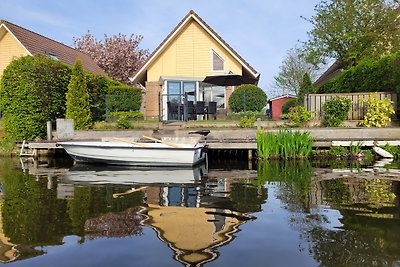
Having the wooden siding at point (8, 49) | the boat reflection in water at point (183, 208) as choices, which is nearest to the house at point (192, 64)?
the wooden siding at point (8, 49)

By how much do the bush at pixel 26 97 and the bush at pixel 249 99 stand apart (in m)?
9.46

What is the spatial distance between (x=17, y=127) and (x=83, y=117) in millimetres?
3135

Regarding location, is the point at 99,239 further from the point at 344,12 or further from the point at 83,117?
the point at 344,12

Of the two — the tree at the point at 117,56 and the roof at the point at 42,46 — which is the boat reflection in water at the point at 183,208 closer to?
the roof at the point at 42,46

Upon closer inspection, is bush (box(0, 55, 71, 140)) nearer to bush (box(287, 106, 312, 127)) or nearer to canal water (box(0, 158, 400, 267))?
canal water (box(0, 158, 400, 267))

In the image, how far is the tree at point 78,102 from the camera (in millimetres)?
17094

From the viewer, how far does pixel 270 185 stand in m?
9.00

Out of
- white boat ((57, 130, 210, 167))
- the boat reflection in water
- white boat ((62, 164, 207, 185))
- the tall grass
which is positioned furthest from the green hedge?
the boat reflection in water

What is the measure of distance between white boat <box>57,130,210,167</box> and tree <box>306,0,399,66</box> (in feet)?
52.2

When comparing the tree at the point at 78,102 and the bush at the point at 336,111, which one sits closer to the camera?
the bush at the point at 336,111

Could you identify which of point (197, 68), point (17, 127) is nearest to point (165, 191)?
point (17, 127)

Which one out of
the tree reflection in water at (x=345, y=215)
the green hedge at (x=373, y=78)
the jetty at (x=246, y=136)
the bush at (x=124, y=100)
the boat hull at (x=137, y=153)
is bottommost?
the tree reflection in water at (x=345, y=215)

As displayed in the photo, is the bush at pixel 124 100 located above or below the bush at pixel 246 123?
→ above

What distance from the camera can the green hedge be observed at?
16.2 metres
